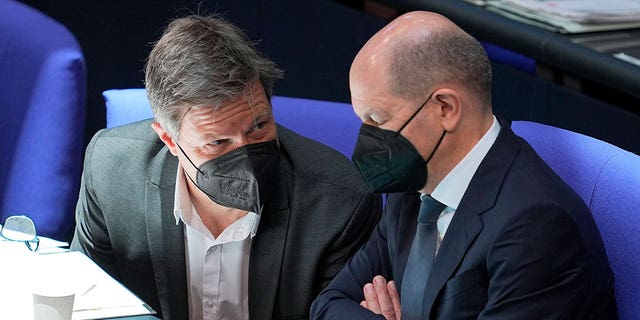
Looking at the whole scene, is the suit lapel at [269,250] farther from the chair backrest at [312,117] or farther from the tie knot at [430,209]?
the tie knot at [430,209]

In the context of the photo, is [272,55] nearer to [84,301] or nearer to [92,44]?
[92,44]

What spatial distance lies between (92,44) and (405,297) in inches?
92.2

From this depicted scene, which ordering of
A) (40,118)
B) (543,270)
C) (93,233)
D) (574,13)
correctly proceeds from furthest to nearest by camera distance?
(574,13)
(40,118)
(93,233)
(543,270)

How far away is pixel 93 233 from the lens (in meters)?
2.71

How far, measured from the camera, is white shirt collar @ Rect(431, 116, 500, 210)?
84.5 inches

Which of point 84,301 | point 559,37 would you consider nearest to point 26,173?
point 84,301

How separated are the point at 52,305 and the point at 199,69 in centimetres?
61

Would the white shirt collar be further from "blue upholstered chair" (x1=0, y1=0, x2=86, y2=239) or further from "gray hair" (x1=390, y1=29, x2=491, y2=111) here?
"blue upholstered chair" (x1=0, y1=0, x2=86, y2=239)

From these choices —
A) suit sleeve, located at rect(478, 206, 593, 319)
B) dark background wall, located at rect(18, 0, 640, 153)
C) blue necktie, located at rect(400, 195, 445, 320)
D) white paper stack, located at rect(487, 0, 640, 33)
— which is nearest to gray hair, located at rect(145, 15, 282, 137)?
blue necktie, located at rect(400, 195, 445, 320)

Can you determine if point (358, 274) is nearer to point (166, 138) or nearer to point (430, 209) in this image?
point (430, 209)

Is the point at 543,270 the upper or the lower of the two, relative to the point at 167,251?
upper

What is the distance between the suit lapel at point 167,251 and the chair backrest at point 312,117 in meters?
0.28

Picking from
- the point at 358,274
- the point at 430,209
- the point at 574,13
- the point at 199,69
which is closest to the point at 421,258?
the point at 430,209

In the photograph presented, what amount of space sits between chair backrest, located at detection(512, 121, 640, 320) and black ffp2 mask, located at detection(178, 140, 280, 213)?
0.50m
